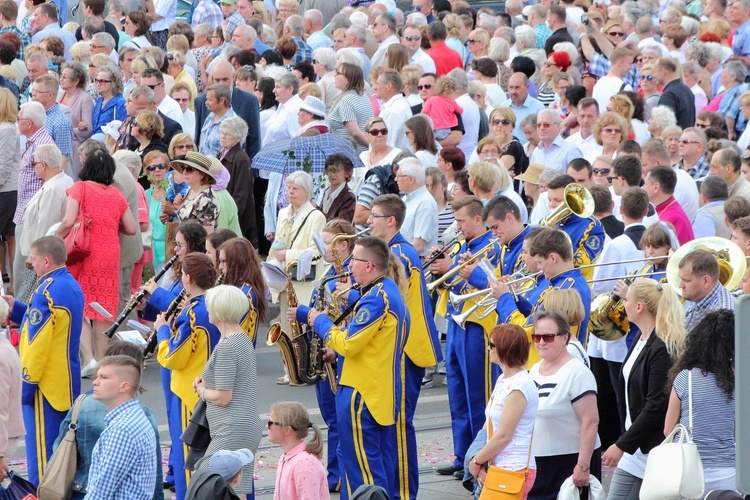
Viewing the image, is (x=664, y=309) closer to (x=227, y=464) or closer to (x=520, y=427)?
(x=520, y=427)

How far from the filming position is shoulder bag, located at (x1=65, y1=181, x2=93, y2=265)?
1082 cm

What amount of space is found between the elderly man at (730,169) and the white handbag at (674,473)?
5144mm

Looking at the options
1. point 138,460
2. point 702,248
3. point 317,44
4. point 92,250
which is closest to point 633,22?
point 317,44

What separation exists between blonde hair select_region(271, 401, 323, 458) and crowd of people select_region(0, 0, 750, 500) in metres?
0.01

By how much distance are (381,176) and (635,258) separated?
2766mm

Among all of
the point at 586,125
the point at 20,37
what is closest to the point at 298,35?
the point at 20,37

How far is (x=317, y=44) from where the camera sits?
1734 cm

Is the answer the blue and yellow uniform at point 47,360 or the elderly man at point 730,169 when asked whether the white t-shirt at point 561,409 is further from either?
the elderly man at point 730,169

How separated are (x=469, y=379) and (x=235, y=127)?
4788mm

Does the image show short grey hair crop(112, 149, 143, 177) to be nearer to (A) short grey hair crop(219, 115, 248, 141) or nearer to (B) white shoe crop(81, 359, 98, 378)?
(A) short grey hair crop(219, 115, 248, 141)

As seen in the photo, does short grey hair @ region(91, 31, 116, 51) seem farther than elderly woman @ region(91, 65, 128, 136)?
Yes

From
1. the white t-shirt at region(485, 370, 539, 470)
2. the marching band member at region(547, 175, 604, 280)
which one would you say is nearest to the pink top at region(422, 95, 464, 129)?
the marching band member at region(547, 175, 604, 280)

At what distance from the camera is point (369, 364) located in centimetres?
802

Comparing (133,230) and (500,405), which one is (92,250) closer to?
(133,230)
